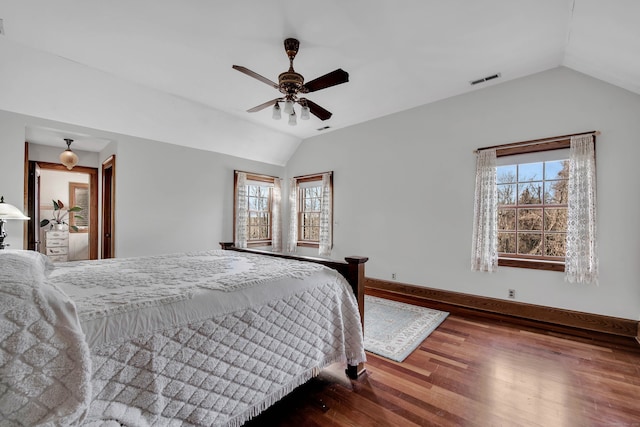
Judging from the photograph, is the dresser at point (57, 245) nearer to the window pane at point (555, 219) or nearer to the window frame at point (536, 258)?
the window frame at point (536, 258)

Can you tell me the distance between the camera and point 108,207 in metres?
4.38

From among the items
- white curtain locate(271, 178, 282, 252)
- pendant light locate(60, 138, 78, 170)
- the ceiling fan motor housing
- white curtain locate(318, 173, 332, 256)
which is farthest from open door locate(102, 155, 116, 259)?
white curtain locate(318, 173, 332, 256)

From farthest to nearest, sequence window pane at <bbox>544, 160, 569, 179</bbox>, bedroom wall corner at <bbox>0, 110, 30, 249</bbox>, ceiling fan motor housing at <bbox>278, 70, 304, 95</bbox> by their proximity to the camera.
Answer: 1. window pane at <bbox>544, 160, 569, 179</bbox>
2. bedroom wall corner at <bbox>0, 110, 30, 249</bbox>
3. ceiling fan motor housing at <bbox>278, 70, 304, 95</bbox>

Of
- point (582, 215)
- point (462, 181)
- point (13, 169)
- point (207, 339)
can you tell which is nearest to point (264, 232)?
point (13, 169)

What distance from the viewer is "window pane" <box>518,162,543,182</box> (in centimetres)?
336

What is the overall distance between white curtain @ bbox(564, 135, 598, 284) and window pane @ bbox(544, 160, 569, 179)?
190 millimetres

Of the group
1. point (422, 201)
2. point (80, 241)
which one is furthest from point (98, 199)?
point (422, 201)

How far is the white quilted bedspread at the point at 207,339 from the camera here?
106 cm

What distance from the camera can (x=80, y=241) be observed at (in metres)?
5.95

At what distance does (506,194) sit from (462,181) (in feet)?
1.77

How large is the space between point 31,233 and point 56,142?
4.81ft

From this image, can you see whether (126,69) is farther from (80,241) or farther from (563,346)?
(563,346)

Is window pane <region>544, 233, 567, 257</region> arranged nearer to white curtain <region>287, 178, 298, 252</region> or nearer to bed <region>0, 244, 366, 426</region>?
bed <region>0, 244, 366, 426</region>

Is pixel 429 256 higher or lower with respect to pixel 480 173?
lower
